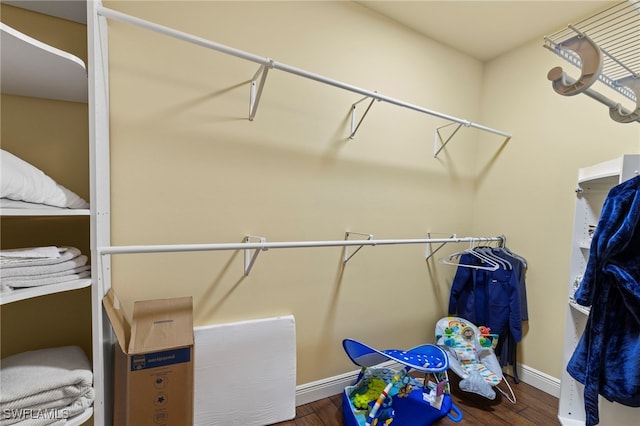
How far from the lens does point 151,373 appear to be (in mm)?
1080

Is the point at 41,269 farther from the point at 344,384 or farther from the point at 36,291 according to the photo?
the point at 344,384

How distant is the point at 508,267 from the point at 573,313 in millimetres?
487

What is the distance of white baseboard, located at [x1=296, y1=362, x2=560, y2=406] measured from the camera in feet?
5.87

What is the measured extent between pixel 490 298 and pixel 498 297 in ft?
0.17

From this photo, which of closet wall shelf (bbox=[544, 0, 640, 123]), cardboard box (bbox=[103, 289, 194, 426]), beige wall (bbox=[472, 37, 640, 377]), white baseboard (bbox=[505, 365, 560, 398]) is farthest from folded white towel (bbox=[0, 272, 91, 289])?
white baseboard (bbox=[505, 365, 560, 398])

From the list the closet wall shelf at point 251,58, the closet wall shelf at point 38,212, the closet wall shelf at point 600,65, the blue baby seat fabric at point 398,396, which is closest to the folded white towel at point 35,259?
the closet wall shelf at point 38,212

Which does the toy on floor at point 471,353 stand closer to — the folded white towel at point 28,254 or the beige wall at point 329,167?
the beige wall at point 329,167

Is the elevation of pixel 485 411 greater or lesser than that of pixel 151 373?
lesser

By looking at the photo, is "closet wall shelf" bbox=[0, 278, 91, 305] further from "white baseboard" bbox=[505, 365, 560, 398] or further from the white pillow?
"white baseboard" bbox=[505, 365, 560, 398]

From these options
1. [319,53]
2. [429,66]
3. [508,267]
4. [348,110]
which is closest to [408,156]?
[348,110]

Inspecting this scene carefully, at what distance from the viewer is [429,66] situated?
86.8 inches

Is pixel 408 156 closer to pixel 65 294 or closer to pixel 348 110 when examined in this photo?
pixel 348 110

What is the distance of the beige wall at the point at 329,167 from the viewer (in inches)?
54.1

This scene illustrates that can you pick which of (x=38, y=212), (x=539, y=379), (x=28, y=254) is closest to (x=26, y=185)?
(x=38, y=212)
